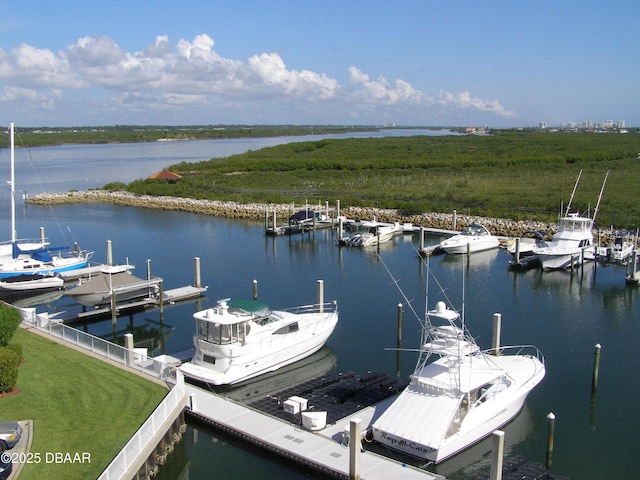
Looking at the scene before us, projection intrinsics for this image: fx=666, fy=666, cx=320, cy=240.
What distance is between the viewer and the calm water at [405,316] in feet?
65.1

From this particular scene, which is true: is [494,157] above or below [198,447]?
above

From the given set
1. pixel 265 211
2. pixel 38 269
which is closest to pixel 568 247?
pixel 265 211

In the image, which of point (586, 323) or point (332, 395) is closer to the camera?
point (332, 395)

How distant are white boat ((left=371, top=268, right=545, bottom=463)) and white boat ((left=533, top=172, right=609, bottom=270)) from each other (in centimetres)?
2311

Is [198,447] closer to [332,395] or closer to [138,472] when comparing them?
[138,472]

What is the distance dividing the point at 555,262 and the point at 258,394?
88.2 feet

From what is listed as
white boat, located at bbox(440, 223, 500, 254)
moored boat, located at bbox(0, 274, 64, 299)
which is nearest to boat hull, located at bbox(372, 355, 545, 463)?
moored boat, located at bbox(0, 274, 64, 299)

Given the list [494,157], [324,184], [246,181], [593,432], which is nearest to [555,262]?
[593,432]

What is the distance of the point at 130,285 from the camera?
109ft

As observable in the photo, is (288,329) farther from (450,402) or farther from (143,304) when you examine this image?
(143,304)

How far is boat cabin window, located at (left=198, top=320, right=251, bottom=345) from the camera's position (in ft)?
78.2

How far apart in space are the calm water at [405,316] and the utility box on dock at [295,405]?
5.94 ft

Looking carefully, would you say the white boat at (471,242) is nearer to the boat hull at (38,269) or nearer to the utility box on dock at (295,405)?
the boat hull at (38,269)

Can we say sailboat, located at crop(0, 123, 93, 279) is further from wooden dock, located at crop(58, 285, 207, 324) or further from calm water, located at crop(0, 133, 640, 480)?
wooden dock, located at crop(58, 285, 207, 324)
